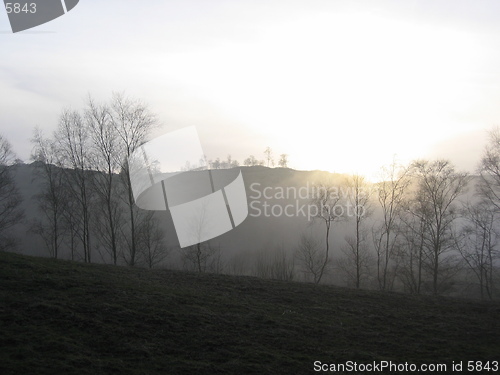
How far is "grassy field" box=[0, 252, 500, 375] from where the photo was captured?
24.6 ft

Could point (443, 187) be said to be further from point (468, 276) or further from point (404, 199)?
point (468, 276)

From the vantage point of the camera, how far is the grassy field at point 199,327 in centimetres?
750

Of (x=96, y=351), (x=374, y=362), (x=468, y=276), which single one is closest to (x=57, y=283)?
(x=96, y=351)

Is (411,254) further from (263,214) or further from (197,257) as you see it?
(263,214)

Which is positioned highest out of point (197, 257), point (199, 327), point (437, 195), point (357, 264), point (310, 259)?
point (437, 195)

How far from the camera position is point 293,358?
852 cm

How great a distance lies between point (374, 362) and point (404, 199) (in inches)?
1008

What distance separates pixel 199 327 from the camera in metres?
9.74

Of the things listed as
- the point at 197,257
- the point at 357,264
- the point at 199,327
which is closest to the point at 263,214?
the point at 197,257

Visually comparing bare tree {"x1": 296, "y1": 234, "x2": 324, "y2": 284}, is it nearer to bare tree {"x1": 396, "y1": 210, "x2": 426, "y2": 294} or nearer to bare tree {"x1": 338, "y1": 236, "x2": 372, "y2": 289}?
bare tree {"x1": 338, "y1": 236, "x2": 372, "y2": 289}

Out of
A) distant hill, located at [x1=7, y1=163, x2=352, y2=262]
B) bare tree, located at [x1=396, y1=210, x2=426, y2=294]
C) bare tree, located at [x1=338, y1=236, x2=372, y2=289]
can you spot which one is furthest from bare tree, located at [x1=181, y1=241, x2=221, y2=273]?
bare tree, located at [x1=396, y1=210, x2=426, y2=294]

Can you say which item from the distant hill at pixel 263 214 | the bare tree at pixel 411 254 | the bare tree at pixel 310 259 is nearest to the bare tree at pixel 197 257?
the bare tree at pixel 310 259

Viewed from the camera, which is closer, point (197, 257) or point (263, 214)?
point (197, 257)

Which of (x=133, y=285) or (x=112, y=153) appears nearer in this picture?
(x=133, y=285)
